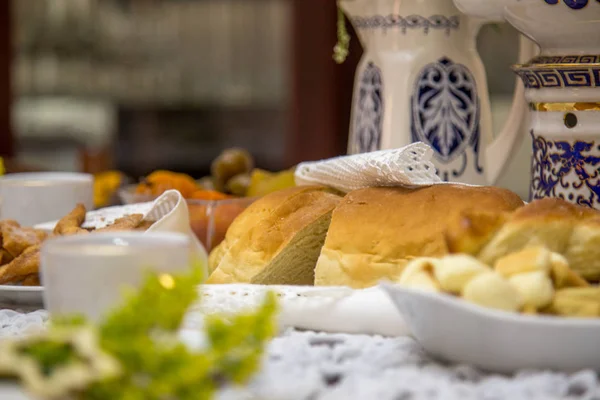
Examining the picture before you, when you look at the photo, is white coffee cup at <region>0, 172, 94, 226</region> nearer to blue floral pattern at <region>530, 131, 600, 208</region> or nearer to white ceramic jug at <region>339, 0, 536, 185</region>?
white ceramic jug at <region>339, 0, 536, 185</region>

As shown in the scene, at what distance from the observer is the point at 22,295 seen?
0.92 metres

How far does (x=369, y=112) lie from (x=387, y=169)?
1.30ft

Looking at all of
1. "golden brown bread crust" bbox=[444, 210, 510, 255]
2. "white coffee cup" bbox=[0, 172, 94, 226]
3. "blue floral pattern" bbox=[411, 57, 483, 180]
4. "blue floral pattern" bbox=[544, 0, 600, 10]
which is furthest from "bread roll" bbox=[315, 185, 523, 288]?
"white coffee cup" bbox=[0, 172, 94, 226]

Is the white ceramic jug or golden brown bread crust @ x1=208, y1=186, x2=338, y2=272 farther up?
the white ceramic jug

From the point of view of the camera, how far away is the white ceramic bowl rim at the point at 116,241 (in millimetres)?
641

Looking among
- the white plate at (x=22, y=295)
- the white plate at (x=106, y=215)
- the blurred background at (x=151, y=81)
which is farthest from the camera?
the blurred background at (x=151, y=81)

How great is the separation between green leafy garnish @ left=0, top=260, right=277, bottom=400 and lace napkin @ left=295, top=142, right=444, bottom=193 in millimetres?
372

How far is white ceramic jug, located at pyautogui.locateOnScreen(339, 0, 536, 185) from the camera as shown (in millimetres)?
1239

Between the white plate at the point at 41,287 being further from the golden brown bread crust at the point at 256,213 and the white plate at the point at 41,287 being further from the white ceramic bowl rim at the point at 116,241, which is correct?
the white ceramic bowl rim at the point at 116,241

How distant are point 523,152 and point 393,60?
1.08 m

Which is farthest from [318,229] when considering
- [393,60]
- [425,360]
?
[393,60]

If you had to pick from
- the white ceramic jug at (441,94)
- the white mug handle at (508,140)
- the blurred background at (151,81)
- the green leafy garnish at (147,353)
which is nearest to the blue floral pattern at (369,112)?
the white ceramic jug at (441,94)

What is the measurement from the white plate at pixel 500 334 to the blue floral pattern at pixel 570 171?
1.25 ft

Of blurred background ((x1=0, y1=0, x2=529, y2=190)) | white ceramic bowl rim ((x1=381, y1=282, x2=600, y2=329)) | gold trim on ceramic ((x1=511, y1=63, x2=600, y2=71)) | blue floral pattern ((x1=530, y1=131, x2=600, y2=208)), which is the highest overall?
gold trim on ceramic ((x1=511, y1=63, x2=600, y2=71))
